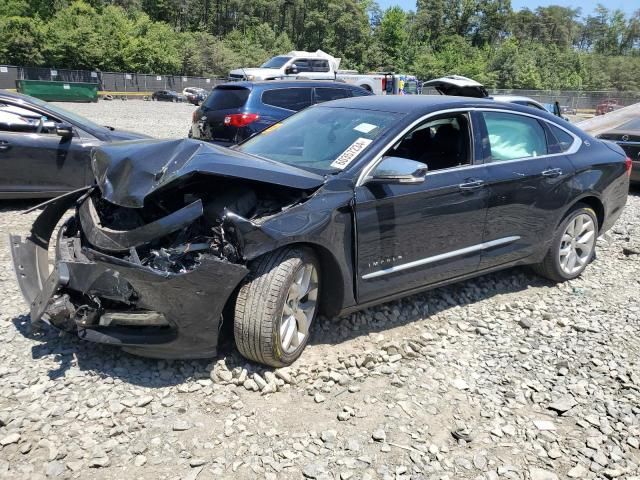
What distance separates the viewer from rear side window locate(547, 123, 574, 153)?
4918 millimetres

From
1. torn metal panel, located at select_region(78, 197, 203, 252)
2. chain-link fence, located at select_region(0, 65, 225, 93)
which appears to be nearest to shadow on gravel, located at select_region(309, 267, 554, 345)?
torn metal panel, located at select_region(78, 197, 203, 252)

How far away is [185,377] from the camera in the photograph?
3.38 m

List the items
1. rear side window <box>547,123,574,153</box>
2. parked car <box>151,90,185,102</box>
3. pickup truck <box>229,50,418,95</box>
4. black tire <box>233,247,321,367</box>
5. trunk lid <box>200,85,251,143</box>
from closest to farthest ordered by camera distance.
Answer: black tire <box>233,247,321,367</box> → rear side window <box>547,123,574,153</box> → trunk lid <box>200,85,251,143</box> → pickup truck <box>229,50,418,95</box> → parked car <box>151,90,185,102</box>

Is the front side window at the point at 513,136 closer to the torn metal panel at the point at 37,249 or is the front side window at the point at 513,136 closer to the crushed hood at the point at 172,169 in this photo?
the crushed hood at the point at 172,169

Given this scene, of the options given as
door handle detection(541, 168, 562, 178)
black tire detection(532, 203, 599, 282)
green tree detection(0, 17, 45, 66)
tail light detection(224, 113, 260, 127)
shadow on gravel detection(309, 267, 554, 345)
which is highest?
green tree detection(0, 17, 45, 66)

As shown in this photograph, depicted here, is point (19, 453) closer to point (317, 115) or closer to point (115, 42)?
point (317, 115)

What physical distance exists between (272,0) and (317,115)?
4588 inches

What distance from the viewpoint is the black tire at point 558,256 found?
4.94m

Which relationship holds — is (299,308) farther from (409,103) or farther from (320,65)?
(320,65)

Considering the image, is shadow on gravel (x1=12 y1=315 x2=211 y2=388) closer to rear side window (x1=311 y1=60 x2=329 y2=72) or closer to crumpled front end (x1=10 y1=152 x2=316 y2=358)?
crumpled front end (x1=10 y1=152 x2=316 y2=358)

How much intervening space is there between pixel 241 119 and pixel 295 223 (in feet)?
22.0

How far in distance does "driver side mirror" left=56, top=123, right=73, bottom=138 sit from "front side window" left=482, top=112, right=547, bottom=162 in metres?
4.83

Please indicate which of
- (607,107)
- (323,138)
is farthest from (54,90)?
(607,107)

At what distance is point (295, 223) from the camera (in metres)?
3.31
